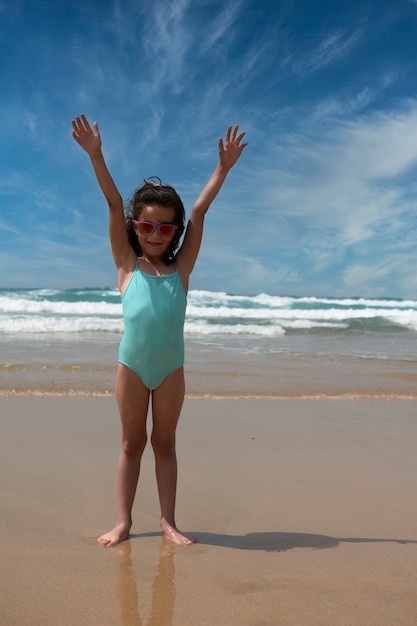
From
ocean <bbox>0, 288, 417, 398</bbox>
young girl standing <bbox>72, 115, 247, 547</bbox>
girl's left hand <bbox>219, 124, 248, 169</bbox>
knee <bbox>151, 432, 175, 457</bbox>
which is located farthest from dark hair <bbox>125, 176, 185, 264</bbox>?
ocean <bbox>0, 288, 417, 398</bbox>

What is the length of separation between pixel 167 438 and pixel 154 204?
132cm

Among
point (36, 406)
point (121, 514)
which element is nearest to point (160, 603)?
point (121, 514)

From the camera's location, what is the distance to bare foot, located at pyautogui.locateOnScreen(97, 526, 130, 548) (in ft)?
8.80

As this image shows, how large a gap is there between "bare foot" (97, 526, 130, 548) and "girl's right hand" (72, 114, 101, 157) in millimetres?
2050

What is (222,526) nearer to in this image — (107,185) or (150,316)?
(150,316)

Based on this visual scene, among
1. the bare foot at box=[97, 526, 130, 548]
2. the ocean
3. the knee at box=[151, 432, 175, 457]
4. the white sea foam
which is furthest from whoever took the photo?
the white sea foam

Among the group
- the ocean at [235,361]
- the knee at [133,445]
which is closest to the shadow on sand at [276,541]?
the knee at [133,445]

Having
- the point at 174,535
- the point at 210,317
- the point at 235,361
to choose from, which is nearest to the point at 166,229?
the point at 174,535

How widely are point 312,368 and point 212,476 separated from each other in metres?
5.50

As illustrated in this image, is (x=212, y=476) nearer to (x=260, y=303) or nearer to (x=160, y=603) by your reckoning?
(x=160, y=603)

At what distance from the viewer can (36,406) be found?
5.65m

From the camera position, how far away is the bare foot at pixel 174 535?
8.95ft

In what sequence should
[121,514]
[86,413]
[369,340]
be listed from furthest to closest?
[369,340], [86,413], [121,514]

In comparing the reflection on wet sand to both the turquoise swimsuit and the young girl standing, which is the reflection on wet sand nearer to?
the young girl standing
